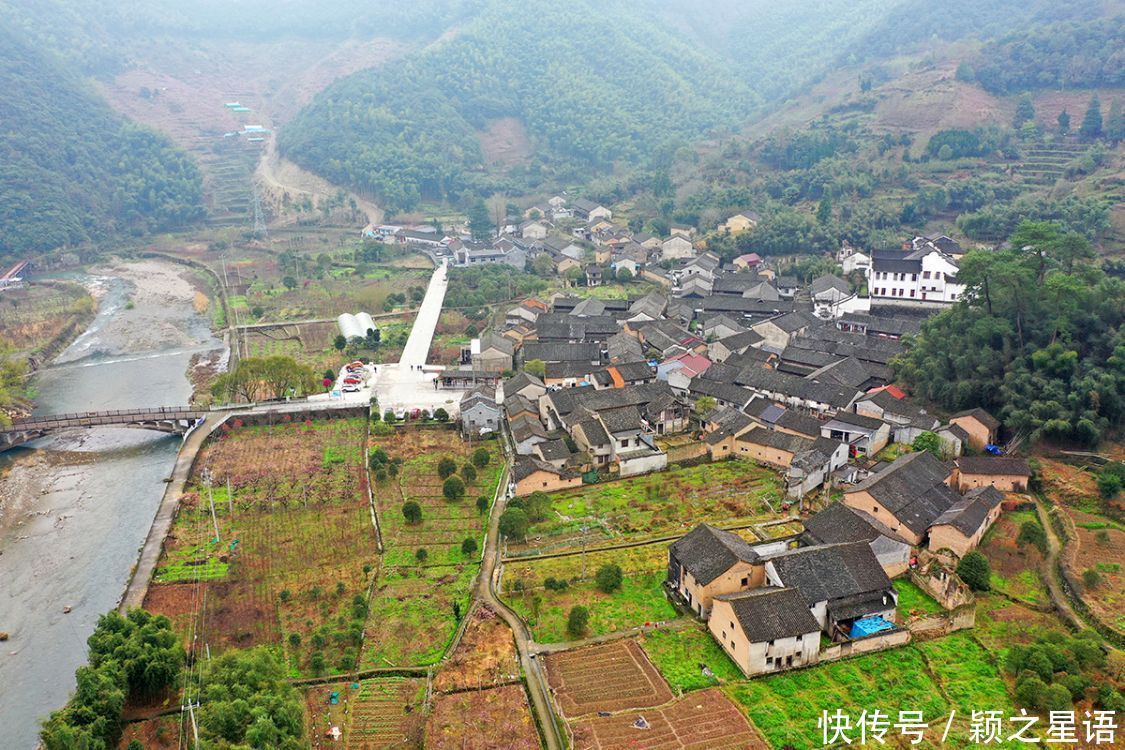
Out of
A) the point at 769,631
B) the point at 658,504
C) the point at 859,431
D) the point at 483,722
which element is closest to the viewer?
the point at 483,722

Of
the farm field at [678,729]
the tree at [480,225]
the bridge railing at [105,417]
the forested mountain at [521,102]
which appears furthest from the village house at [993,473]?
the forested mountain at [521,102]

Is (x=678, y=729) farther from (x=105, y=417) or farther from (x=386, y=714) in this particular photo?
(x=105, y=417)

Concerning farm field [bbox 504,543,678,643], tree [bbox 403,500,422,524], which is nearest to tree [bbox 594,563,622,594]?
farm field [bbox 504,543,678,643]

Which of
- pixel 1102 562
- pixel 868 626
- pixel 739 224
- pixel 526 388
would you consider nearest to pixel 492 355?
pixel 526 388

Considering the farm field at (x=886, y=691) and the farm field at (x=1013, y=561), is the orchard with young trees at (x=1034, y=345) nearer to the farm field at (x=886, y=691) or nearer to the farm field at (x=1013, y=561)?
the farm field at (x=1013, y=561)

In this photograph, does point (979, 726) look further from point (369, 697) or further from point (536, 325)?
point (536, 325)
